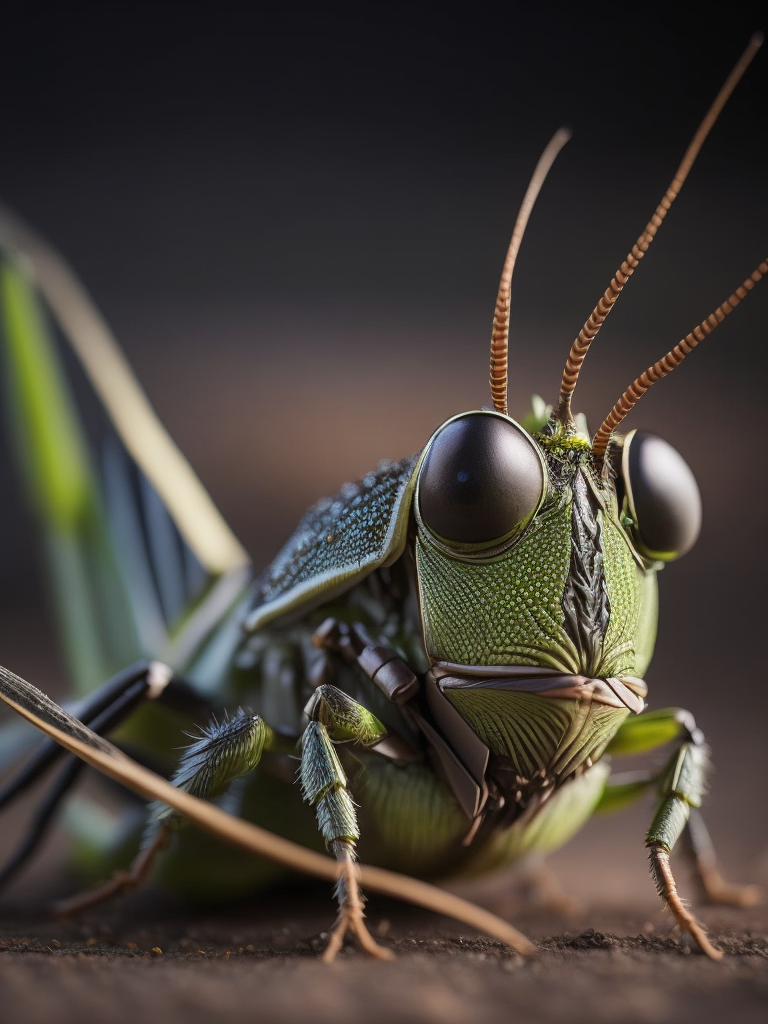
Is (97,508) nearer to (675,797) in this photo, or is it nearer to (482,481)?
(482,481)

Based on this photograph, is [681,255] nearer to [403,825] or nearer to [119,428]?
[119,428]

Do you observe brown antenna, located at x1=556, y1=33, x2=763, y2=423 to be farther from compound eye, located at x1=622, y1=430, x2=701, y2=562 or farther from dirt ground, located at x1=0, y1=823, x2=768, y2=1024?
dirt ground, located at x1=0, y1=823, x2=768, y2=1024

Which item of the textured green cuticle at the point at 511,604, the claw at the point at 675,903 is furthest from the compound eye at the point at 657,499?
the claw at the point at 675,903

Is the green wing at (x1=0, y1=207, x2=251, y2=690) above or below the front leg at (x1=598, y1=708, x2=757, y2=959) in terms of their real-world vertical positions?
above

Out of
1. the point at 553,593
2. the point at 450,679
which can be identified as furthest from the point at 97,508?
the point at 553,593

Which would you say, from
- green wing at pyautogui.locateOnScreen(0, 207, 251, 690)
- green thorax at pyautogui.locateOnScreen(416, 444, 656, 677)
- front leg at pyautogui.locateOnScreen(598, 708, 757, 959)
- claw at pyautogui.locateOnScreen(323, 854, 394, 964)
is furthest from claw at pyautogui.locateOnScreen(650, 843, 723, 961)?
green wing at pyautogui.locateOnScreen(0, 207, 251, 690)

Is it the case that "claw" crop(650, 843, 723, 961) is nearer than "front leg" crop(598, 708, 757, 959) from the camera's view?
Yes
